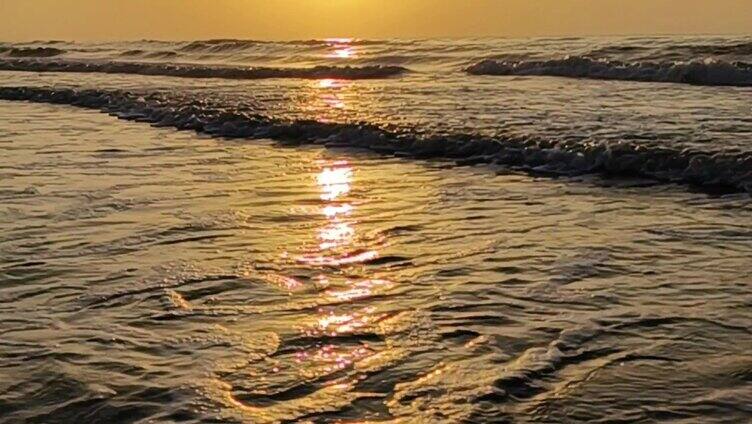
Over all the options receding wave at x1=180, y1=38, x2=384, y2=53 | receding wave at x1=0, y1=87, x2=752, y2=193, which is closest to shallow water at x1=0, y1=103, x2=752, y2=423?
receding wave at x1=0, y1=87, x2=752, y2=193

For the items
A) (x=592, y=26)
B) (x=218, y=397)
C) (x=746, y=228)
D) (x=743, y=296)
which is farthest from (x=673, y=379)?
(x=592, y=26)

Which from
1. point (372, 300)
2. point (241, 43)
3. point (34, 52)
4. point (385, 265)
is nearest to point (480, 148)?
point (385, 265)

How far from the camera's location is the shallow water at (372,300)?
3971mm

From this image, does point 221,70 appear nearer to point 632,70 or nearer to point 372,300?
point 632,70

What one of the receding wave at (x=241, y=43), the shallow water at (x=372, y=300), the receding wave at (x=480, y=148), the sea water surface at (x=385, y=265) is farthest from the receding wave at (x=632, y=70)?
the receding wave at (x=241, y=43)

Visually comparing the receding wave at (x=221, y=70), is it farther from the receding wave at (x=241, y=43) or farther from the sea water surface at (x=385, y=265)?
the sea water surface at (x=385, y=265)

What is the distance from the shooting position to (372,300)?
5238 mm

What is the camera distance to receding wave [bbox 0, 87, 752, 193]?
8547mm

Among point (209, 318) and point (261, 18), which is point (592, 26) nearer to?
point (261, 18)

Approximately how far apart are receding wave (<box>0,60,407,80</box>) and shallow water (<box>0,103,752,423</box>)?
1517cm

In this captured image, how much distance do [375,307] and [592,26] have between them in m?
27.0

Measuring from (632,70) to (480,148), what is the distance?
9.91 meters

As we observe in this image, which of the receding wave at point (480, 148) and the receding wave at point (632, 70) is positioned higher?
the receding wave at point (632, 70)

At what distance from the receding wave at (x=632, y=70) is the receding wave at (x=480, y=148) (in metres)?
7.60
